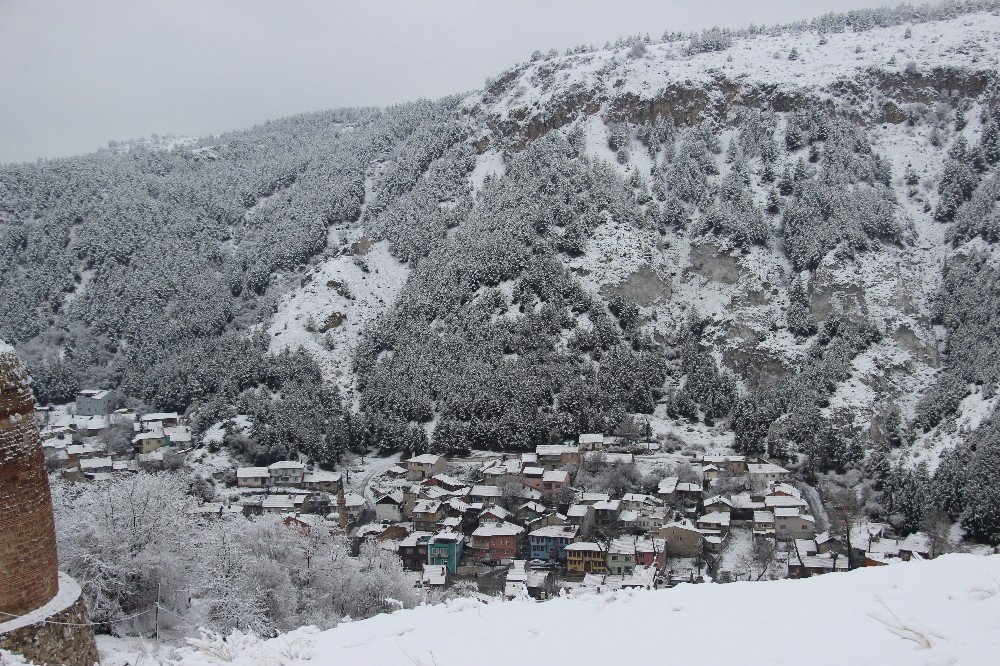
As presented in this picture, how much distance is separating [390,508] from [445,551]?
7.65m

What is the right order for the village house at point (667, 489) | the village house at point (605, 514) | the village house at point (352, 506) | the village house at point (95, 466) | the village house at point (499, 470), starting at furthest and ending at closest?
1. the village house at point (499, 470)
2. the village house at point (95, 466)
3. the village house at point (667, 489)
4. the village house at point (352, 506)
5. the village house at point (605, 514)

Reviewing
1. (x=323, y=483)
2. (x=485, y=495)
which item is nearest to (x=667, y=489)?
(x=485, y=495)

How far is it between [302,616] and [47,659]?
40.2 feet

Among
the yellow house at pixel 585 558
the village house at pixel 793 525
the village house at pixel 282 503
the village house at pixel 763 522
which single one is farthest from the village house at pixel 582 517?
the village house at pixel 282 503

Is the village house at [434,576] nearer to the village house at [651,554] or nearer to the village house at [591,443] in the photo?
the village house at [651,554]

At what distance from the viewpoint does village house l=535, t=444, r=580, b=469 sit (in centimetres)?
4672

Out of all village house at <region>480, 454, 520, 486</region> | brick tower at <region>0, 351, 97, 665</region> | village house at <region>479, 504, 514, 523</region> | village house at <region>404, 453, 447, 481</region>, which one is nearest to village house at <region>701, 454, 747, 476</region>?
village house at <region>480, 454, 520, 486</region>

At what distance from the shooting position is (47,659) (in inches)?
245

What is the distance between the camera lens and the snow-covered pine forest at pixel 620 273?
5056 centimetres

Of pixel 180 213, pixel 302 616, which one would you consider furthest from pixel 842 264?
pixel 180 213

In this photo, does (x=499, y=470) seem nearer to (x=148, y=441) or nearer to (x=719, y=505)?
(x=719, y=505)

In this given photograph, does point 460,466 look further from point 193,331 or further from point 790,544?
point 193,331

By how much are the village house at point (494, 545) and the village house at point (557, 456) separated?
991 centimetres

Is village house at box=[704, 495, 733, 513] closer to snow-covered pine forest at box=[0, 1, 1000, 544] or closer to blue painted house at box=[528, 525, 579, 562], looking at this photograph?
snow-covered pine forest at box=[0, 1, 1000, 544]
